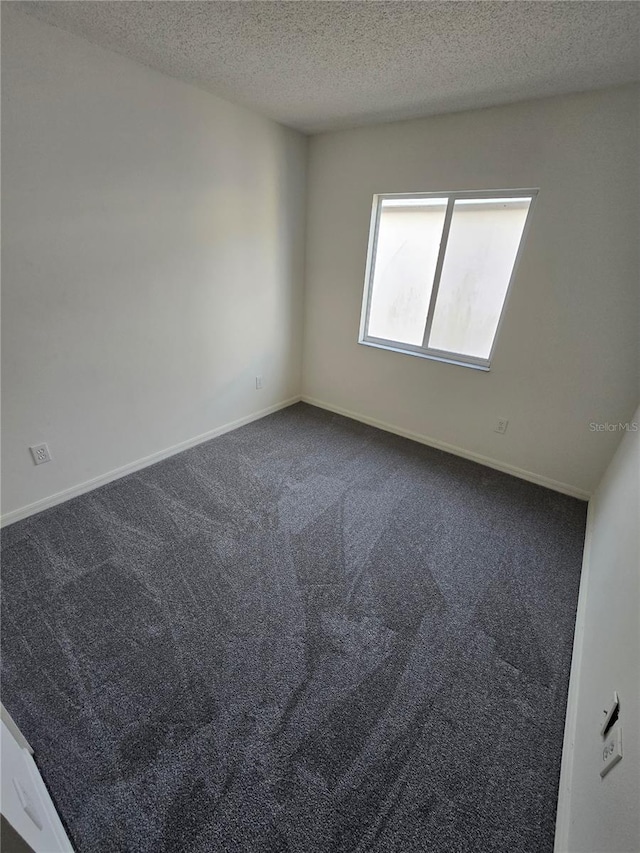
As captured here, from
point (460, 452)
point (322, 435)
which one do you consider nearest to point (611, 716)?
point (460, 452)

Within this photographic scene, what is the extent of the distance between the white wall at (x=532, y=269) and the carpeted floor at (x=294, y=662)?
599 mm

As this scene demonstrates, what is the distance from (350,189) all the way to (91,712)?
11.4 feet

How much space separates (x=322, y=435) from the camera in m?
3.12

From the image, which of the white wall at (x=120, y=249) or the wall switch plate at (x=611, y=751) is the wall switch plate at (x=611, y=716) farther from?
the white wall at (x=120, y=249)

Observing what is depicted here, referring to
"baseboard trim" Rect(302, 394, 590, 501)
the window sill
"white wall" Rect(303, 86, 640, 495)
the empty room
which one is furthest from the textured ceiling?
"baseboard trim" Rect(302, 394, 590, 501)

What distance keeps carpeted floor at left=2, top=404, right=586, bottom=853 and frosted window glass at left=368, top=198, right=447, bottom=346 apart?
1.47 m

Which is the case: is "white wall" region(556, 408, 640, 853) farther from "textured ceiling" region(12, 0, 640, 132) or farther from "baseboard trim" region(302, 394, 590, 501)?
"textured ceiling" region(12, 0, 640, 132)

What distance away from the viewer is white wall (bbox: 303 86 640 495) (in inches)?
76.3

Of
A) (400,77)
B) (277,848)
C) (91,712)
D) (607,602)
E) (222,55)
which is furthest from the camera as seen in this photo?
(400,77)

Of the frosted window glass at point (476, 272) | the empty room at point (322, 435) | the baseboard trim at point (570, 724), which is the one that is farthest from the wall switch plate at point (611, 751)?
the frosted window glass at point (476, 272)

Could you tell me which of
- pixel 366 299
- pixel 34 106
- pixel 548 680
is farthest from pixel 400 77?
pixel 548 680

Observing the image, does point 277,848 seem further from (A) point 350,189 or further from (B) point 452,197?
(A) point 350,189

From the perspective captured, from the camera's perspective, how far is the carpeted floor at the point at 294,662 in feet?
3.38

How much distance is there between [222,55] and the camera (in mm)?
1708
